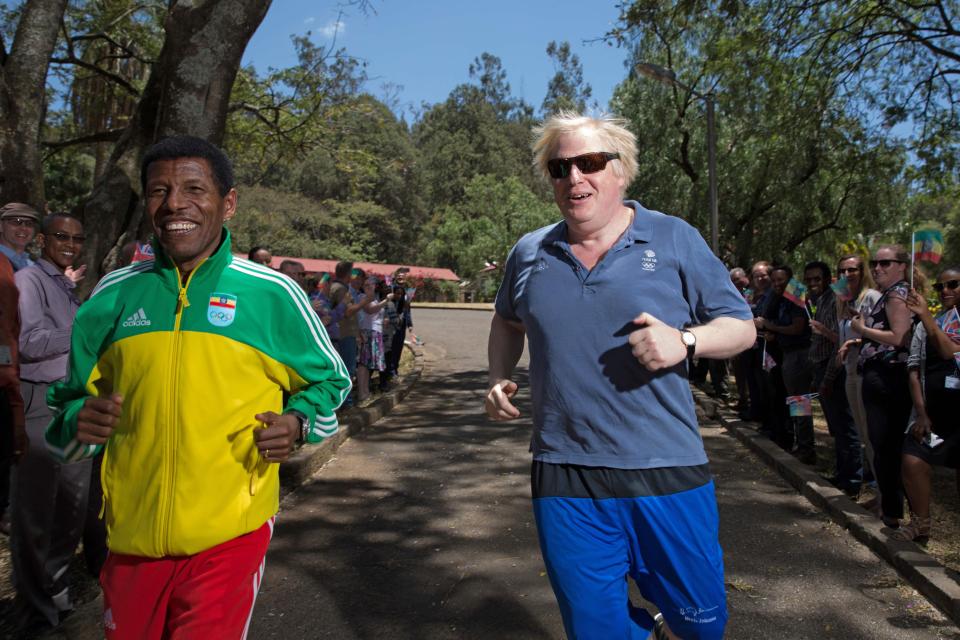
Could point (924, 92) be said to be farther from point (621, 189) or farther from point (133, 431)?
point (133, 431)

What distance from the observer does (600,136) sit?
262 cm

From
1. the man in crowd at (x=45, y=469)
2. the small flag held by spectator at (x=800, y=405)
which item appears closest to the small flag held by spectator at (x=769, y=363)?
the small flag held by spectator at (x=800, y=405)

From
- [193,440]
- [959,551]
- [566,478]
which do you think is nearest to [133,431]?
[193,440]

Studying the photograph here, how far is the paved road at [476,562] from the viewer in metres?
4.01

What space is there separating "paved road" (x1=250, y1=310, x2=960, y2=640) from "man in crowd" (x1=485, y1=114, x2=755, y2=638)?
1.58 metres

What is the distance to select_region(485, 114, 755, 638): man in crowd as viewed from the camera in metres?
2.39

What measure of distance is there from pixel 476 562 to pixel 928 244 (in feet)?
11.1

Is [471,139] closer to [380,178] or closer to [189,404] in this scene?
[380,178]

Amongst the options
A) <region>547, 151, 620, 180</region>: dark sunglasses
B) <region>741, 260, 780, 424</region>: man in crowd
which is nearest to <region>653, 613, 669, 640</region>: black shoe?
<region>547, 151, 620, 180</region>: dark sunglasses

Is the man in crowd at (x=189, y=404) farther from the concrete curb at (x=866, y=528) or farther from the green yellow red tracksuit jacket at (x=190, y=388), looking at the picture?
the concrete curb at (x=866, y=528)

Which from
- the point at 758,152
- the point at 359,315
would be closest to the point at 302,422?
the point at 359,315

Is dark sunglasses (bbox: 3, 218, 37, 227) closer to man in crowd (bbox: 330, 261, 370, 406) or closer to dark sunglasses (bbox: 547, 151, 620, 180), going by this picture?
dark sunglasses (bbox: 547, 151, 620, 180)

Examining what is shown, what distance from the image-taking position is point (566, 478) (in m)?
2.47

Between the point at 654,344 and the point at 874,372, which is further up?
the point at 654,344
